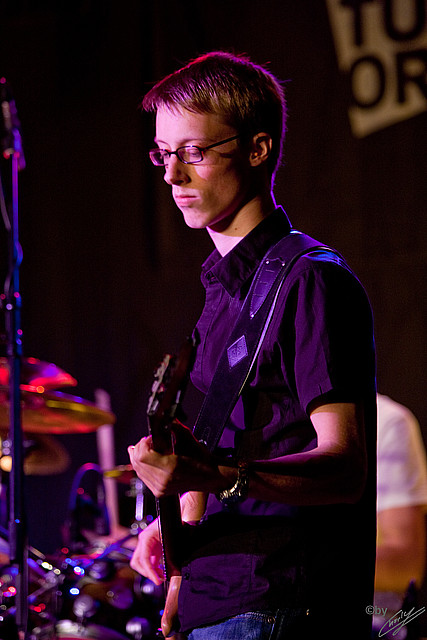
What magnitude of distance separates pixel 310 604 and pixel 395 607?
7.34 feet

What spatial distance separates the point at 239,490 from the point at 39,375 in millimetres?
2548

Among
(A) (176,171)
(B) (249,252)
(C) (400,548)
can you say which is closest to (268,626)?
(B) (249,252)

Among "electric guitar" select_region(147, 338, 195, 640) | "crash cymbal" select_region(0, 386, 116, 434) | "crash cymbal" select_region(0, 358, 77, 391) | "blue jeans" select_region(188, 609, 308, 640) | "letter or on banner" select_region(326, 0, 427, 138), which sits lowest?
"crash cymbal" select_region(0, 386, 116, 434)

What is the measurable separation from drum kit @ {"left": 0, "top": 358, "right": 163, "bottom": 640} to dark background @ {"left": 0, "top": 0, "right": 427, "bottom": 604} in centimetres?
70

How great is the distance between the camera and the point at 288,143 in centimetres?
396

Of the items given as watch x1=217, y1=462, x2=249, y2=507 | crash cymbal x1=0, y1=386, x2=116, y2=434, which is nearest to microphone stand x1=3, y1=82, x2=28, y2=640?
crash cymbal x1=0, y1=386, x2=116, y2=434

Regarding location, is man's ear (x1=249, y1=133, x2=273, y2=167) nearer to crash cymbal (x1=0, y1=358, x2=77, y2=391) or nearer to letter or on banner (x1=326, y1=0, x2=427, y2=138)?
crash cymbal (x1=0, y1=358, x2=77, y2=391)

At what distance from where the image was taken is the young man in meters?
1.18

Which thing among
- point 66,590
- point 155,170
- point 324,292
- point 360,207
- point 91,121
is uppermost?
point 91,121

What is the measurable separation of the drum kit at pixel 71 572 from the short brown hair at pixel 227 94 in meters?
1.87

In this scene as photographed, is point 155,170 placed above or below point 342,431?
above

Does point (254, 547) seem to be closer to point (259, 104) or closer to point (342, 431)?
point (342, 431)

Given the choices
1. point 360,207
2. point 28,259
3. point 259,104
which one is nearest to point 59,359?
point 28,259

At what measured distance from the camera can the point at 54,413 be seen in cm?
362
